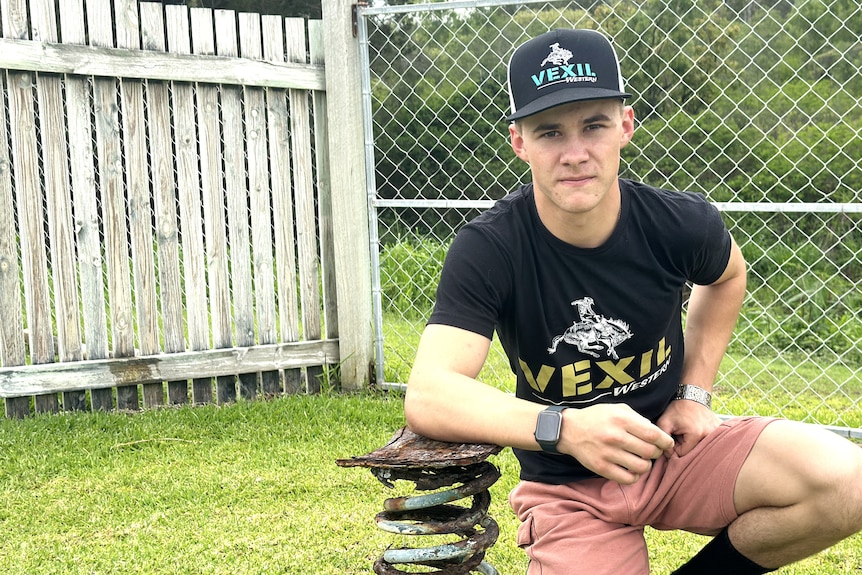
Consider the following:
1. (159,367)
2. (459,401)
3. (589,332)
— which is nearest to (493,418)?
(459,401)

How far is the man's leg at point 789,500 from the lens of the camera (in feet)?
6.99

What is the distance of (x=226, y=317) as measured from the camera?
5.06 meters

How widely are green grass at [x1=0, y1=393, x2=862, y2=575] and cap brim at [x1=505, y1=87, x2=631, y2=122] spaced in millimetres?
1685

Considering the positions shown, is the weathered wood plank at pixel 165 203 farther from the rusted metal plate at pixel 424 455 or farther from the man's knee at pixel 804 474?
the man's knee at pixel 804 474

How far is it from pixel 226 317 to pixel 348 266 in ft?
2.44

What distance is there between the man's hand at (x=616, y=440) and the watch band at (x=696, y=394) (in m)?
0.59

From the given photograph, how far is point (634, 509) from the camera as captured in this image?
2.36m

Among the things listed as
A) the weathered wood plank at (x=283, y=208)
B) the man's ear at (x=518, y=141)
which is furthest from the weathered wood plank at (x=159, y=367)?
the man's ear at (x=518, y=141)

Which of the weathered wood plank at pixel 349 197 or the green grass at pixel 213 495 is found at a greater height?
the weathered wood plank at pixel 349 197

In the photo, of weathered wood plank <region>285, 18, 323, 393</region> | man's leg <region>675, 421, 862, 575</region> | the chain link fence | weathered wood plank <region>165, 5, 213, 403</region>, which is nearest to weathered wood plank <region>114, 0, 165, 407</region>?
weathered wood plank <region>165, 5, 213, 403</region>

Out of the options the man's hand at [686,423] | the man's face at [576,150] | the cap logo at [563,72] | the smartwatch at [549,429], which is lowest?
the man's hand at [686,423]

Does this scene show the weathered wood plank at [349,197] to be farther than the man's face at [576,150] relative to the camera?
Yes

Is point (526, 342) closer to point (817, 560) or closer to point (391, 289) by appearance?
point (817, 560)

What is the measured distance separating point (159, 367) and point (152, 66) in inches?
62.8
